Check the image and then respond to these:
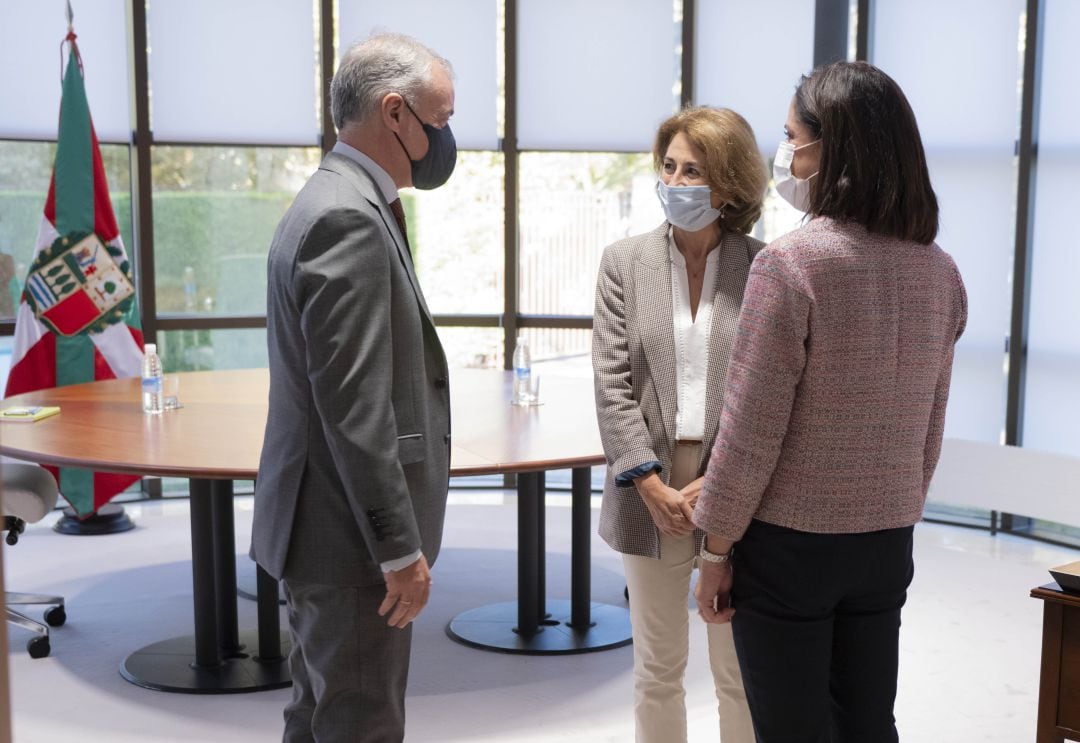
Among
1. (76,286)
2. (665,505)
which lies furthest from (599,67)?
(665,505)

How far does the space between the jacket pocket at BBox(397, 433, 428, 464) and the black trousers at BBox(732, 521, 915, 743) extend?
56 cm

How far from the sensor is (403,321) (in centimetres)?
195

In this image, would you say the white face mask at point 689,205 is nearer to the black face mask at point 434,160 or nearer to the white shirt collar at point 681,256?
the white shirt collar at point 681,256

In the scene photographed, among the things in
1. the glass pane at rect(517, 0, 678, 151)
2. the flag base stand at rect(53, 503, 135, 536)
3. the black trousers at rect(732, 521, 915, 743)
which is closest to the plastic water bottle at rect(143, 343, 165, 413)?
the flag base stand at rect(53, 503, 135, 536)

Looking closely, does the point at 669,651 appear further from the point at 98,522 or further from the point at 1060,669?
the point at 98,522

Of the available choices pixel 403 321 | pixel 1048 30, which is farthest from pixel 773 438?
pixel 1048 30

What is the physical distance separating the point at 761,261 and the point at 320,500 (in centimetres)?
84

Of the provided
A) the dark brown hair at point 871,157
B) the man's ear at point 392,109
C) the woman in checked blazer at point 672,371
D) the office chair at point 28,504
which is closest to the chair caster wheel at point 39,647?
the office chair at point 28,504

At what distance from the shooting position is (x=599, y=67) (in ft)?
20.5

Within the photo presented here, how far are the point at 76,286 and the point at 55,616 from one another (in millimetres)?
1725

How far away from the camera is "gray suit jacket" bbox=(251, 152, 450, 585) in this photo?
6.03 feet

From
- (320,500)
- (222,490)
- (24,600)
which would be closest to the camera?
(320,500)

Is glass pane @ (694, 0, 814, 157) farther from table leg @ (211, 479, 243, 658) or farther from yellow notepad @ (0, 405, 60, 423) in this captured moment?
yellow notepad @ (0, 405, 60, 423)

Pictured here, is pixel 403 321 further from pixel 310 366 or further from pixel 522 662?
pixel 522 662
